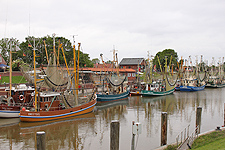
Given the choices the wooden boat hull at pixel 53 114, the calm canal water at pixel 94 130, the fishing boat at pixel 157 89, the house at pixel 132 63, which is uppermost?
the house at pixel 132 63

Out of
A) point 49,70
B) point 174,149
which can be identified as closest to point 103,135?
point 174,149

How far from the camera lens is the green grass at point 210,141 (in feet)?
43.4

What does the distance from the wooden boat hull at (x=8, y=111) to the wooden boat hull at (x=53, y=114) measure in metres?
2.71

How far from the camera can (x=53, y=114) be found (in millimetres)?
25109

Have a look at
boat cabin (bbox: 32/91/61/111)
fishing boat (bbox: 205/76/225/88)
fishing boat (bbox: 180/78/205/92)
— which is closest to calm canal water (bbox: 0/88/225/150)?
boat cabin (bbox: 32/91/61/111)

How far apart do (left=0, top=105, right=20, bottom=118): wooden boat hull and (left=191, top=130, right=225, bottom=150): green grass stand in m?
20.3

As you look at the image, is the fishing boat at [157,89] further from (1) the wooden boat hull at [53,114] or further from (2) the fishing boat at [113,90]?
(1) the wooden boat hull at [53,114]

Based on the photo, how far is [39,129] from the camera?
22.3 metres

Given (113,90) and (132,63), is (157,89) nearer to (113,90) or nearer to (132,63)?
(113,90)

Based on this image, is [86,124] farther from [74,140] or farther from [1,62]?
[1,62]

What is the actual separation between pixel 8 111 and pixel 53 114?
5330 mm

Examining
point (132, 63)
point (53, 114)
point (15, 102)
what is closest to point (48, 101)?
point (53, 114)

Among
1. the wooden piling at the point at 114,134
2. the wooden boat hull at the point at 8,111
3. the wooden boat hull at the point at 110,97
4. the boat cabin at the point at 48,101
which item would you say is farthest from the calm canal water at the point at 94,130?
the wooden boat hull at the point at 110,97

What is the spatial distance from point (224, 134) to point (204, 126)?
817 centimetres
